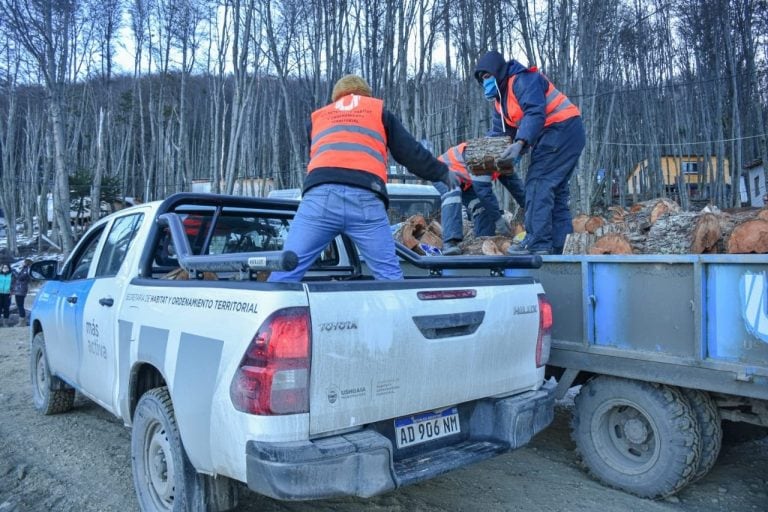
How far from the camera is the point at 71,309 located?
15.5 feet

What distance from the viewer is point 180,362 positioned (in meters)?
2.90

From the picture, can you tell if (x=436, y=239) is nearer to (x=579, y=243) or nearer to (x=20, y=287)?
(x=579, y=243)

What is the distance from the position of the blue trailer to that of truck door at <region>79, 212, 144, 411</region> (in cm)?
305

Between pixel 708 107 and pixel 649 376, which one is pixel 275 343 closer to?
pixel 649 376

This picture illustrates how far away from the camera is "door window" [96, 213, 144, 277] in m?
4.21

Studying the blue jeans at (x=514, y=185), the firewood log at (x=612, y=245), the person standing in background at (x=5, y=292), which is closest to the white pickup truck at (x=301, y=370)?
the firewood log at (x=612, y=245)

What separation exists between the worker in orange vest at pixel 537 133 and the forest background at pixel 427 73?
1029cm

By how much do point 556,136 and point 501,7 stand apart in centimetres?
1401

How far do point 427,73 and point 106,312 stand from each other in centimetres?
2053

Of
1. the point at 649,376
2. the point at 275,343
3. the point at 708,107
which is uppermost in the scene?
the point at 708,107

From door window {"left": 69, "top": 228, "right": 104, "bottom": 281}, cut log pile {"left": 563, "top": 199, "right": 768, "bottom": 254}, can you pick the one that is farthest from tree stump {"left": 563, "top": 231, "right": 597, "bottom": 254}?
door window {"left": 69, "top": 228, "right": 104, "bottom": 281}

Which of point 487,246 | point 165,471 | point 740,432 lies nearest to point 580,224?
point 487,246

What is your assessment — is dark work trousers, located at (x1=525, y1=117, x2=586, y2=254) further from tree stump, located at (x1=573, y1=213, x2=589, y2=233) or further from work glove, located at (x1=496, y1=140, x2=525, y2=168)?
tree stump, located at (x1=573, y1=213, x2=589, y2=233)

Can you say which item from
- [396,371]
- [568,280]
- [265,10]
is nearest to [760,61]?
[265,10]
